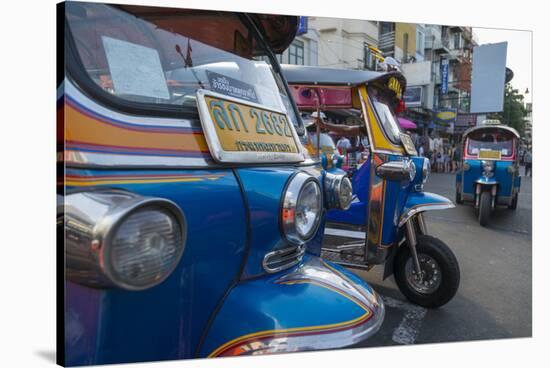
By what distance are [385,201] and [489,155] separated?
2587mm

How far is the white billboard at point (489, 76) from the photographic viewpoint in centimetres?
288

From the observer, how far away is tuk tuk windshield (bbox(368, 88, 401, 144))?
305cm

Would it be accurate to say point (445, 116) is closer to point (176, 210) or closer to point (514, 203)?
point (514, 203)

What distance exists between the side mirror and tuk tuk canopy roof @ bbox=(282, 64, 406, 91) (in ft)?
2.01

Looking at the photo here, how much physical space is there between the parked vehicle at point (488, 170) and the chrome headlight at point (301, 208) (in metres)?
2.83

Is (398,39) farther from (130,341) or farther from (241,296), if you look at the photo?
(130,341)

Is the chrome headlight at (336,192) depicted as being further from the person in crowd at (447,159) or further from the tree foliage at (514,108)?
the person in crowd at (447,159)

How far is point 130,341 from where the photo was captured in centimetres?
108

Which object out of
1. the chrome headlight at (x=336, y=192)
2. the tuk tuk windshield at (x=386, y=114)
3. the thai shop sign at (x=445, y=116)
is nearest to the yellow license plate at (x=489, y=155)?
the thai shop sign at (x=445, y=116)

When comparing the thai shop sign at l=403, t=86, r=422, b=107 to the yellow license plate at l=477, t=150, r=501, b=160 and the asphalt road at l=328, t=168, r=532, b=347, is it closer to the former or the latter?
the asphalt road at l=328, t=168, r=532, b=347

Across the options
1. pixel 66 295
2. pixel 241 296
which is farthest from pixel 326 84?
pixel 66 295

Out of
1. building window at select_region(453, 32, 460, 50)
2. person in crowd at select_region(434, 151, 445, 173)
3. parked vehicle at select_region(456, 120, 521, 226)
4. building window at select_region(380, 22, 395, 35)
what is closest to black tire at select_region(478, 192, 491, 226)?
parked vehicle at select_region(456, 120, 521, 226)

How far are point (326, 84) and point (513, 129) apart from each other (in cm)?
181

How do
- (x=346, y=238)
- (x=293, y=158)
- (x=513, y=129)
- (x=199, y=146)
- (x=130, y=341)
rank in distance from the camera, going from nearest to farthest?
(x=130, y=341), (x=199, y=146), (x=293, y=158), (x=346, y=238), (x=513, y=129)
